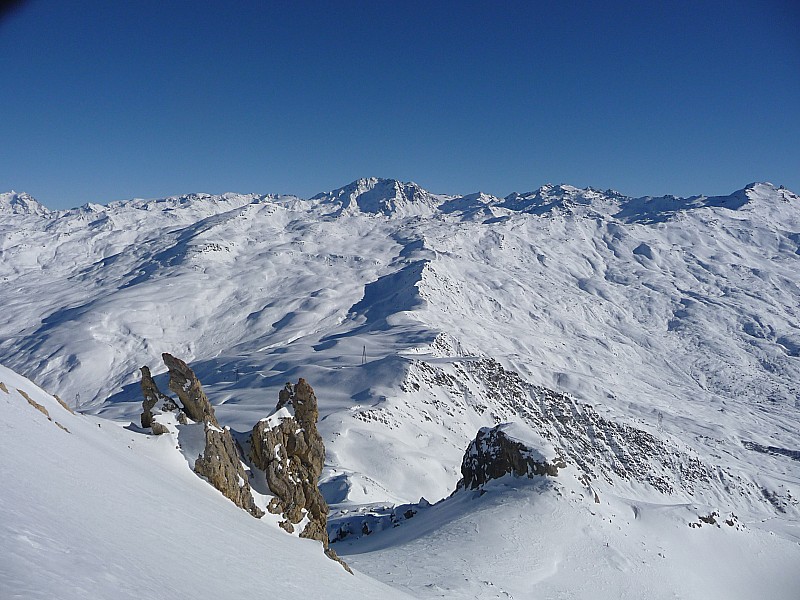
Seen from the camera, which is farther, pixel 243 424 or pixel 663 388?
pixel 663 388

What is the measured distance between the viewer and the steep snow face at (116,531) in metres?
6.46

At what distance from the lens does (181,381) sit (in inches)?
840

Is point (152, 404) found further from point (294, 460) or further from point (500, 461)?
point (500, 461)

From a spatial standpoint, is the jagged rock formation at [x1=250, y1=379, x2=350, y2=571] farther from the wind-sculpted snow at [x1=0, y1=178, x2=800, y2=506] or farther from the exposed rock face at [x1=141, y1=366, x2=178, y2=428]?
the wind-sculpted snow at [x1=0, y1=178, x2=800, y2=506]

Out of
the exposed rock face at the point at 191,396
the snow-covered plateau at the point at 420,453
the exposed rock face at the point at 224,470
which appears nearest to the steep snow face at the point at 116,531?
the snow-covered plateau at the point at 420,453

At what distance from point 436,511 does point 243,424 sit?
102ft

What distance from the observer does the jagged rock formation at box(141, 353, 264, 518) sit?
18094mm

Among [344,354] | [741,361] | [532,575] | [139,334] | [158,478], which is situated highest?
[158,478]

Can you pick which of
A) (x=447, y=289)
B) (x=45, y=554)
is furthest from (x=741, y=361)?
(x=45, y=554)

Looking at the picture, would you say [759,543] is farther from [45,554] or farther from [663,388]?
[663,388]

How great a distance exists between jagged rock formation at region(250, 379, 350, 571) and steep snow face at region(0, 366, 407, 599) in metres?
4.33

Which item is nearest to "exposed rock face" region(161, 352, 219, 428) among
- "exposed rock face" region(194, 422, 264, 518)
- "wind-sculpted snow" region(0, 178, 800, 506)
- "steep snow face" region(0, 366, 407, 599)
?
"exposed rock face" region(194, 422, 264, 518)

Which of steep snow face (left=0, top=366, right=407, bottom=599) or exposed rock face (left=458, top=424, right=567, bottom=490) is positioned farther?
exposed rock face (left=458, top=424, right=567, bottom=490)

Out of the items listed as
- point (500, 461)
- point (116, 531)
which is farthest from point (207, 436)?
point (500, 461)
